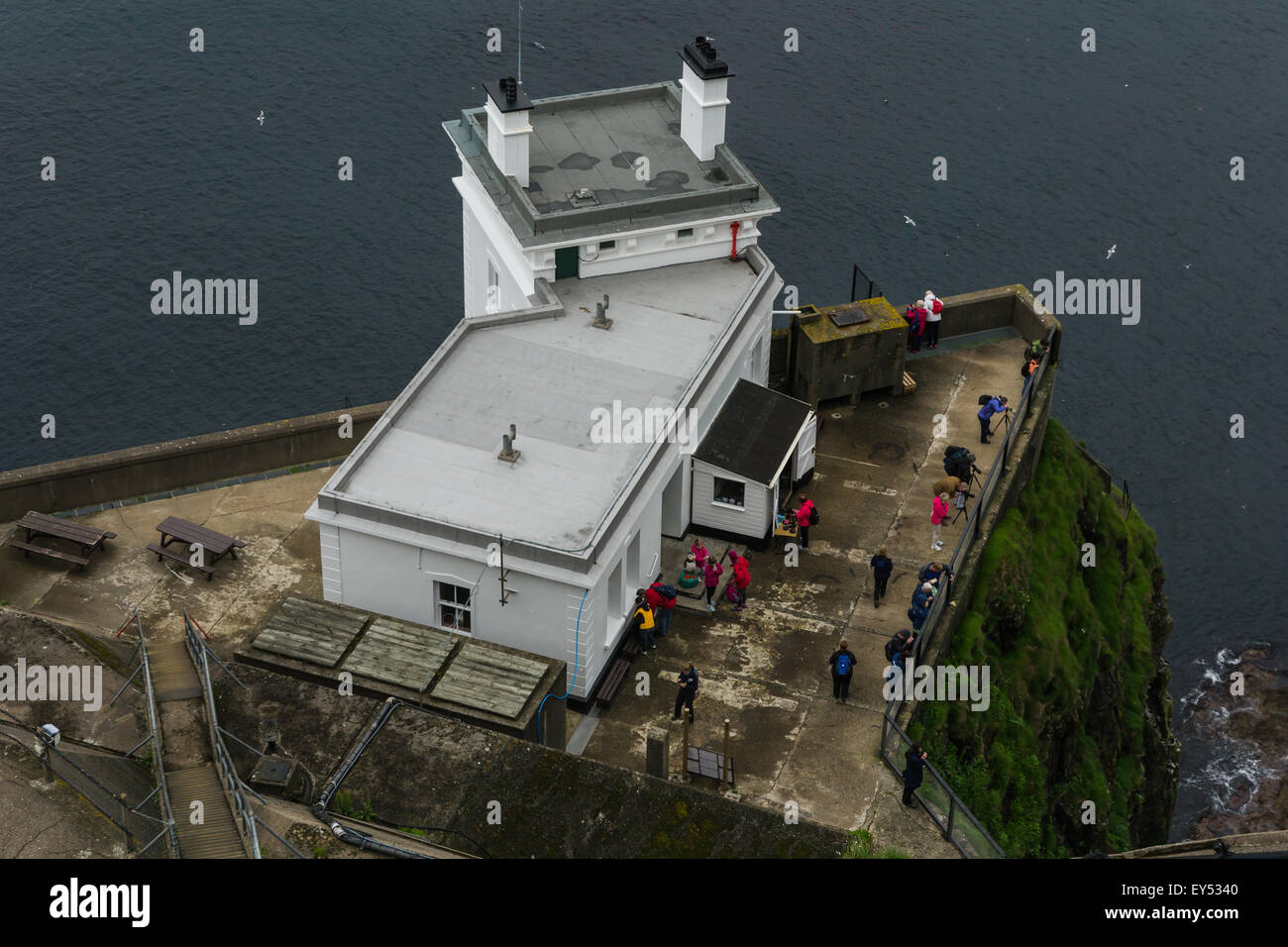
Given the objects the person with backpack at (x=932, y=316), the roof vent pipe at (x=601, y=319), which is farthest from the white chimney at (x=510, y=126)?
the person with backpack at (x=932, y=316)

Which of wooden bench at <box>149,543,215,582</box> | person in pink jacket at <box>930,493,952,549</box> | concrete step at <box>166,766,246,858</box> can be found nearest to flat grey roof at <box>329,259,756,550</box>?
wooden bench at <box>149,543,215,582</box>

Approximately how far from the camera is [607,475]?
56625mm

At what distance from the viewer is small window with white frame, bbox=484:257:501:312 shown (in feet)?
225

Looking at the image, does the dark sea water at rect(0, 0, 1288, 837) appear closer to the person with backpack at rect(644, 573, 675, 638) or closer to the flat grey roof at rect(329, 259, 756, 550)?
the flat grey roof at rect(329, 259, 756, 550)

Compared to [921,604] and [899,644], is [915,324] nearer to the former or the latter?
[921,604]

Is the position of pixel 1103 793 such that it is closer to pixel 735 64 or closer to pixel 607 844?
pixel 607 844

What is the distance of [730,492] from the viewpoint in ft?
205

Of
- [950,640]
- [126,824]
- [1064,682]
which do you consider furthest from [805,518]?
[126,824]

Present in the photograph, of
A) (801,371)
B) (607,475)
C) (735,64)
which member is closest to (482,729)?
(607,475)

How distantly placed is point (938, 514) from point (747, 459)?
6.54 metres

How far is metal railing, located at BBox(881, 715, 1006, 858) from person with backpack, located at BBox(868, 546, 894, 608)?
6977 millimetres

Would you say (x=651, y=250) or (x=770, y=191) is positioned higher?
(x=770, y=191)

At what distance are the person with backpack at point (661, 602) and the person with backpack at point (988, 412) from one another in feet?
51.5

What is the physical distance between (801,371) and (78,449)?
131ft
